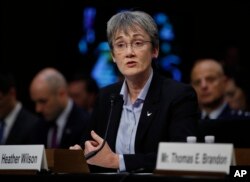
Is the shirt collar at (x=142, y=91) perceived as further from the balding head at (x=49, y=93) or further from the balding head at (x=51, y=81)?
the balding head at (x=51, y=81)

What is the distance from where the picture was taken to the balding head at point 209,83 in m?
6.74

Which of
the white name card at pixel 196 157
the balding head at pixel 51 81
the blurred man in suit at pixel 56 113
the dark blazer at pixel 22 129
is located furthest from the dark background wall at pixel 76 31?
the white name card at pixel 196 157

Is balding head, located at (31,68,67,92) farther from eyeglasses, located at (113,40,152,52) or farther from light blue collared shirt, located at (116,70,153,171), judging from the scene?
eyeglasses, located at (113,40,152,52)

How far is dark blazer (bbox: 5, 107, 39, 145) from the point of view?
699 cm

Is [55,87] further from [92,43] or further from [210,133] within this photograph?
[210,133]

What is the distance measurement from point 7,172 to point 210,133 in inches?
53.4

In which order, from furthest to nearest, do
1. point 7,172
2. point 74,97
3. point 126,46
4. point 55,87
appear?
point 74,97
point 55,87
point 126,46
point 7,172

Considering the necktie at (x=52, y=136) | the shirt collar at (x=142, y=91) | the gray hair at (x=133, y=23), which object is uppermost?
the gray hair at (x=133, y=23)

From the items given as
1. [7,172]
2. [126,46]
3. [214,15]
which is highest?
[214,15]

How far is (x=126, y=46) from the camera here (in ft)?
13.6

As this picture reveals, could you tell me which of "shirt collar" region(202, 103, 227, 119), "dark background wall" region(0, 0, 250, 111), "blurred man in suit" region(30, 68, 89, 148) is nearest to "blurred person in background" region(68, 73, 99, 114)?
"dark background wall" region(0, 0, 250, 111)

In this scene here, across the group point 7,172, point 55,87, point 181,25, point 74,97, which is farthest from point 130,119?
point 181,25

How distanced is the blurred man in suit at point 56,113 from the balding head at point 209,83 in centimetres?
112

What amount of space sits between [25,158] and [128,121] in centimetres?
96
